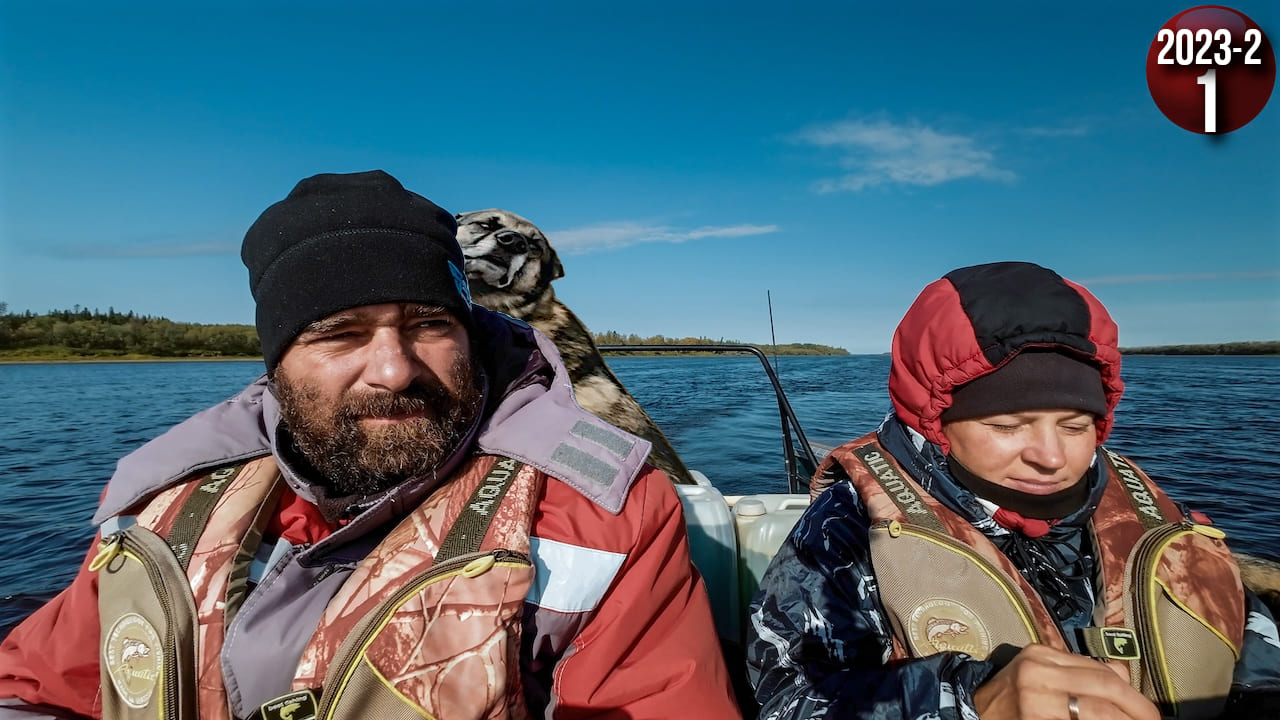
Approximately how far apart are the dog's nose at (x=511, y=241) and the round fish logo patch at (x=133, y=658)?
11.2 ft

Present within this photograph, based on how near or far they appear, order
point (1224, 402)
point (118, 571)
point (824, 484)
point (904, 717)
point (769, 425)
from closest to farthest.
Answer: point (904, 717), point (118, 571), point (824, 484), point (769, 425), point (1224, 402)

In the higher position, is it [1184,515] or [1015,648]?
[1184,515]

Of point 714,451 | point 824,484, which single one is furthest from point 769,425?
point 824,484

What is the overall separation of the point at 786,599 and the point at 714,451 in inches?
449

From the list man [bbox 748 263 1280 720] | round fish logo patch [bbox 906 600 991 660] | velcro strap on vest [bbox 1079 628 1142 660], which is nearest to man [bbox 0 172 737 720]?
man [bbox 748 263 1280 720]

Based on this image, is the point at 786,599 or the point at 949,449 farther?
the point at 949,449

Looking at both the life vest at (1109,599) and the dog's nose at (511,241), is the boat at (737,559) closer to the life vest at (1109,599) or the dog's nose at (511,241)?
the life vest at (1109,599)

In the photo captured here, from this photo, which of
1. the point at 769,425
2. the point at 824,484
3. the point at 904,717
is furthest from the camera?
the point at 769,425

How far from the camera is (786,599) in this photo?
5.38 ft

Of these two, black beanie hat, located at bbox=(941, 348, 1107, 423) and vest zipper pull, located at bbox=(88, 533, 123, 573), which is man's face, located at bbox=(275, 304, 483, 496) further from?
black beanie hat, located at bbox=(941, 348, 1107, 423)

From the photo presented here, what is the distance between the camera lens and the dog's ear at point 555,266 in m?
4.78

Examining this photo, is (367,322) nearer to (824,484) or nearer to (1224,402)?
(824,484)

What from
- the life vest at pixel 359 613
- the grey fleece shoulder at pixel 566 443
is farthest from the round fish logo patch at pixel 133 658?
the grey fleece shoulder at pixel 566 443

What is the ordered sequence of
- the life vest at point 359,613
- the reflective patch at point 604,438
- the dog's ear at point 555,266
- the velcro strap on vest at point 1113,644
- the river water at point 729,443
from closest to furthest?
the life vest at point 359,613 → the velcro strap on vest at point 1113,644 → the reflective patch at point 604,438 → the dog's ear at point 555,266 → the river water at point 729,443
